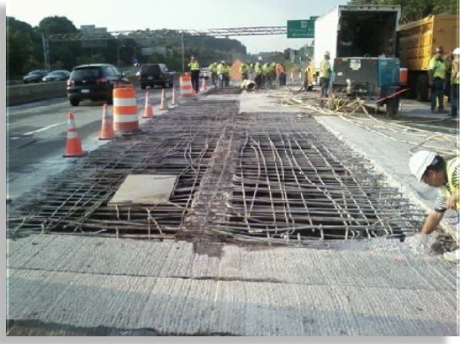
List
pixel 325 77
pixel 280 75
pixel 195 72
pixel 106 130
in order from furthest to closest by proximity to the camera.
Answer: pixel 280 75
pixel 195 72
pixel 325 77
pixel 106 130

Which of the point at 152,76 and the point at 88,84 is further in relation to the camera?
the point at 152,76

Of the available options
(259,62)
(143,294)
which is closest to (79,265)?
(143,294)

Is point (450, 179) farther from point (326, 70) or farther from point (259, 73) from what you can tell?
point (259, 73)

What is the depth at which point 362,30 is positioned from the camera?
18.0 m

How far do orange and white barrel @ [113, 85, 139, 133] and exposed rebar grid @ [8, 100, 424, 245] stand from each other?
1.09 metres

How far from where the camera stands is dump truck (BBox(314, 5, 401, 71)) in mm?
16781

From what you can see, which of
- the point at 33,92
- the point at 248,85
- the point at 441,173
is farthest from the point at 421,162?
the point at 248,85

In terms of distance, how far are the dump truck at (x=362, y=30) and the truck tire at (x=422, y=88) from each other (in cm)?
158

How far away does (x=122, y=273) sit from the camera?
341 cm

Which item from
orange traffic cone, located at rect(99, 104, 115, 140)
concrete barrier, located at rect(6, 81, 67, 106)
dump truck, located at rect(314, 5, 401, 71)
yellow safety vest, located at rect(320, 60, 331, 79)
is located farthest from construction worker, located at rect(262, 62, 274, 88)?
orange traffic cone, located at rect(99, 104, 115, 140)

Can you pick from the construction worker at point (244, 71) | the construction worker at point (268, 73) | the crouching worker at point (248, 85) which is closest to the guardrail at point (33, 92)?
the crouching worker at point (248, 85)

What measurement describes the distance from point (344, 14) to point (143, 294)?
1601 cm

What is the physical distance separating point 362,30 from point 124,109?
11.8 metres
